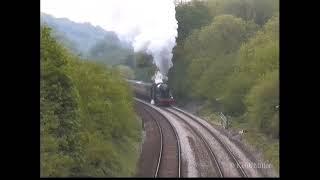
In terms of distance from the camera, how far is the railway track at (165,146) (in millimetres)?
17516

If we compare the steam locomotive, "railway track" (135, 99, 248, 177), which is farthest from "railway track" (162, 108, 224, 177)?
the steam locomotive

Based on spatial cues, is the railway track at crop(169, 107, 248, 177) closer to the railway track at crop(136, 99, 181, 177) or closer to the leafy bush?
the railway track at crop(136, 99, 181, 177)

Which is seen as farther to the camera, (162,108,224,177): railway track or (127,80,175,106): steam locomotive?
(127,80,175,106): steam locomotive

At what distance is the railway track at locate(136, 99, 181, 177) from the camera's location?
1752 centimetres

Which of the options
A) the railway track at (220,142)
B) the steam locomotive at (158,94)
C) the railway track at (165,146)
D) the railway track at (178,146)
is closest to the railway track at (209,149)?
the railway track at (178,146)

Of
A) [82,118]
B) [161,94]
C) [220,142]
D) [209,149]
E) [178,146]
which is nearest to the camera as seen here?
[82,118]

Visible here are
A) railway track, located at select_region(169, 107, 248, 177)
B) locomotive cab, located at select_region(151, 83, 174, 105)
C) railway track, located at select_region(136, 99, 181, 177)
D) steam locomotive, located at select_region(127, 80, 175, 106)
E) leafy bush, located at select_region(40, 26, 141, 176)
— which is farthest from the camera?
locomotive cab, located at select_region(151, 83, 174, 105)

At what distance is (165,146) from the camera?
21.2 m

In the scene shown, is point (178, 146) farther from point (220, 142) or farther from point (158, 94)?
point (158, 94)

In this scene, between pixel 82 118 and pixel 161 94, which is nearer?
pixel 82 118

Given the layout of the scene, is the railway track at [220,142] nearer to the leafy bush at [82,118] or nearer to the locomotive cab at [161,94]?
the locomotive cab at [161,94]

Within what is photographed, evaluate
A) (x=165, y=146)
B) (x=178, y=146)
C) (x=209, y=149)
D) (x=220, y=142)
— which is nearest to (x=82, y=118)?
(x=165, y=146)
